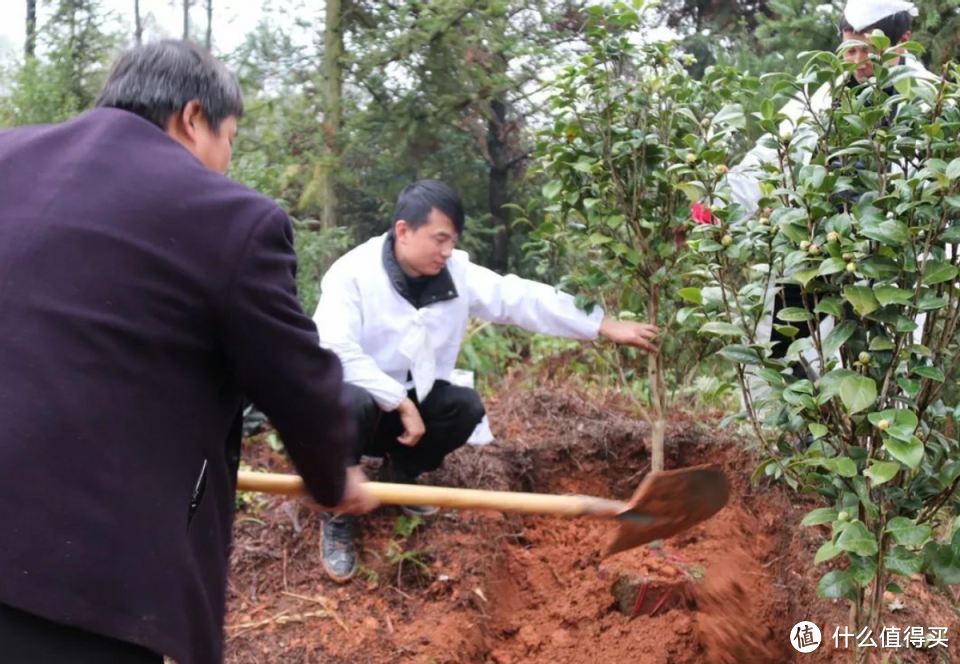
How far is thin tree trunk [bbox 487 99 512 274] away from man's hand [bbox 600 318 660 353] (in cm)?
408

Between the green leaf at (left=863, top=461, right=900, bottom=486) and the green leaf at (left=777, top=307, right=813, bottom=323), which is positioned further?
the green leaf at (left=777, top=307, right=813, bottom=323)

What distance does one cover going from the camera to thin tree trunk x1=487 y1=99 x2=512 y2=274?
7.70 m

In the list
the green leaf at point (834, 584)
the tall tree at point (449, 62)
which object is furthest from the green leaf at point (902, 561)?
the tall tree at point (449, 62)

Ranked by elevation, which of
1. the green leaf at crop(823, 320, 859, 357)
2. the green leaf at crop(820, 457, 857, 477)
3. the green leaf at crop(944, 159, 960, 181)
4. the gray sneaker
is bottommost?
the gray sneaker

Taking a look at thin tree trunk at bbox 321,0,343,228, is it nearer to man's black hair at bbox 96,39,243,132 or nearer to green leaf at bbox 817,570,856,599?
man's black hair at bbox 96,39,243,132

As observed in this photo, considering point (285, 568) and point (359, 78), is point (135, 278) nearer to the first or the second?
point (285, 568)

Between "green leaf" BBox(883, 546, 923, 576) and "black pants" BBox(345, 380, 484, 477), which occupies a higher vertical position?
"green leaf" BBox(883, 546, 923, 576)

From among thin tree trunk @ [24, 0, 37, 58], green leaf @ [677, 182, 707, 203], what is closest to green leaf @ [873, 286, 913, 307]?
green leaf @ [677, 182, 707, 203]

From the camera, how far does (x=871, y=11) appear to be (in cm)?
325

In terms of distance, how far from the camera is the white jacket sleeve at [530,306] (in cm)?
371

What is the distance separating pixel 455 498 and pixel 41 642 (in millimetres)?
1286

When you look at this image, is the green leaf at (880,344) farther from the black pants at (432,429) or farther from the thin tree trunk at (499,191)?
the thin tree trunk at (499,191)

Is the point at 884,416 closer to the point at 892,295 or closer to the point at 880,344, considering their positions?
the point at 880,344

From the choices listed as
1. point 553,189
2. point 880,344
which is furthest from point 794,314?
point 553,189
